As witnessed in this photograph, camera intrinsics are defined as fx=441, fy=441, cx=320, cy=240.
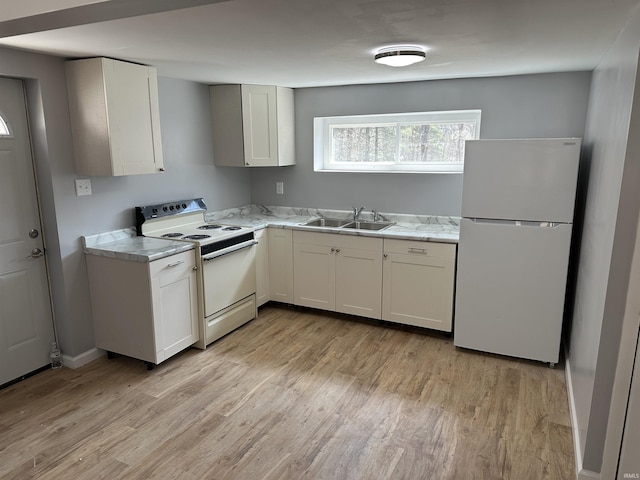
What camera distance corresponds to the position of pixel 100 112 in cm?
288

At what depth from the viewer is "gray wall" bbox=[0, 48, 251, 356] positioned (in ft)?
9.27

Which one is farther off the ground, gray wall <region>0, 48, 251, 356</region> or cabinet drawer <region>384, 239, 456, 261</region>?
gray wall <region>0, 48, 251, 356</region>

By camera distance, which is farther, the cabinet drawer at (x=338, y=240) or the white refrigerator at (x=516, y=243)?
the cabinet drawer at (x=338, y=240)

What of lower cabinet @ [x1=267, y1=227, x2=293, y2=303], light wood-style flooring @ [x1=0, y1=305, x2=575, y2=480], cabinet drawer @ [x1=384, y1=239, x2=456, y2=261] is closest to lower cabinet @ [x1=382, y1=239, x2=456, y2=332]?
cabinet drawer @ [x1=384, y1=239, x2=456, y2=261]

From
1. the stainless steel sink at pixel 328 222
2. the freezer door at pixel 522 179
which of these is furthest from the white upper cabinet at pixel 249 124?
the freezer door at pixel 522 179

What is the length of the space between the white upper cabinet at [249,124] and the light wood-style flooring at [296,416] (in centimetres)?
173

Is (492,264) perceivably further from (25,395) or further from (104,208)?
(25,395)

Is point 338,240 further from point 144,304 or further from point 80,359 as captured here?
point 80,359

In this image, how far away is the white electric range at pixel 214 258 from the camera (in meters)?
3.37

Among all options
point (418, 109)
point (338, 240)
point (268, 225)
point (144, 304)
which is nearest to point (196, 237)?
point (144, 304)

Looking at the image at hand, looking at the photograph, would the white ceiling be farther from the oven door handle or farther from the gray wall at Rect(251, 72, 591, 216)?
the oven door handle

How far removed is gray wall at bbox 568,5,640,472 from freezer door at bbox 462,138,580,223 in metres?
0.24

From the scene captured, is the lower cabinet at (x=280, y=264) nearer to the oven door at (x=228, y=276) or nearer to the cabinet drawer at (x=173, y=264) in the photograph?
the oven door at (x=228, y=276)

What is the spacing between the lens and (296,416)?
258 centimetres
